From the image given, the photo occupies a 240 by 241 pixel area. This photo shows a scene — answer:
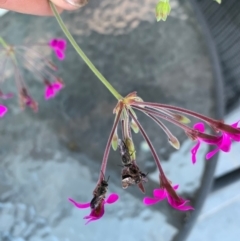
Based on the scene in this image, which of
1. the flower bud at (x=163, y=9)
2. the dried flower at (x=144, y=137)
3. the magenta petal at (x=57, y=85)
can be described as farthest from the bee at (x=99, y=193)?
the magenta petal at (x=57, y=85)

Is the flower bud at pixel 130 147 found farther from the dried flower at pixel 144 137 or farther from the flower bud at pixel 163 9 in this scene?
the flower bud at pixel 163 9

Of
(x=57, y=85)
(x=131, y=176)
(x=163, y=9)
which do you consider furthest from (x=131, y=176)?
(x=57, y=85)

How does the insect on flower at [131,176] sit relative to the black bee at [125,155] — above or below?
below

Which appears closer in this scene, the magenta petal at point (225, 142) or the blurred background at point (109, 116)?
the magenta petal at point (225, 142)

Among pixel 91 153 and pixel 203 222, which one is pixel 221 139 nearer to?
pixel 91 153

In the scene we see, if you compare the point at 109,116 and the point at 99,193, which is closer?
the point at 99,193

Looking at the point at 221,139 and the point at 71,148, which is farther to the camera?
the point at 71,148

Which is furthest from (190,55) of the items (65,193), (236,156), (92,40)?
(236,156)

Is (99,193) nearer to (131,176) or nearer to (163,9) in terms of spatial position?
(131,176)
